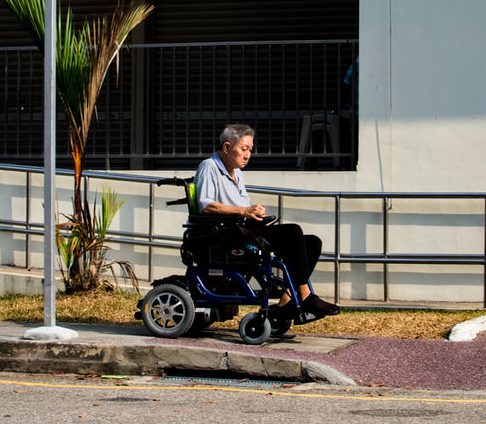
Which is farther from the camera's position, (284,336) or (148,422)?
(284,336)

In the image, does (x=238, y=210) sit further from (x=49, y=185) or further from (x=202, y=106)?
(x=202, y=106)

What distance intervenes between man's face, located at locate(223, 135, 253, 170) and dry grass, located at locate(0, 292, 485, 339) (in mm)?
1641

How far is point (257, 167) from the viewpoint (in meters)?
14.9

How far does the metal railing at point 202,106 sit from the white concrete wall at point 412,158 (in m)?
0.53

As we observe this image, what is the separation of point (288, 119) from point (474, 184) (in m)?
2.61

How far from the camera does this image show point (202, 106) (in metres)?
15.1

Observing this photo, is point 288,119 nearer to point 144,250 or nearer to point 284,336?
point 144,250

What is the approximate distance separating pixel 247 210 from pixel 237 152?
56 cm

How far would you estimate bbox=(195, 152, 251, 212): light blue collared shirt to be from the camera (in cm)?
942

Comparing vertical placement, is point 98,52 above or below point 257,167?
above

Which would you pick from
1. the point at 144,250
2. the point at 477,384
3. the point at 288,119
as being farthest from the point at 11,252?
the point at 477,384

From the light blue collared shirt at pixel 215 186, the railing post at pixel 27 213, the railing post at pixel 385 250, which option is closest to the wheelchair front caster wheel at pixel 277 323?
the light blue collared shirt at pixel 215 186

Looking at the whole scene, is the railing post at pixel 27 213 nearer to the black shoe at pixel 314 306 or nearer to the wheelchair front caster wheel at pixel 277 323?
the wheelchair front caster wheel at pixel 277 323

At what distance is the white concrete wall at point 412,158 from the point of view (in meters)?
12.7
